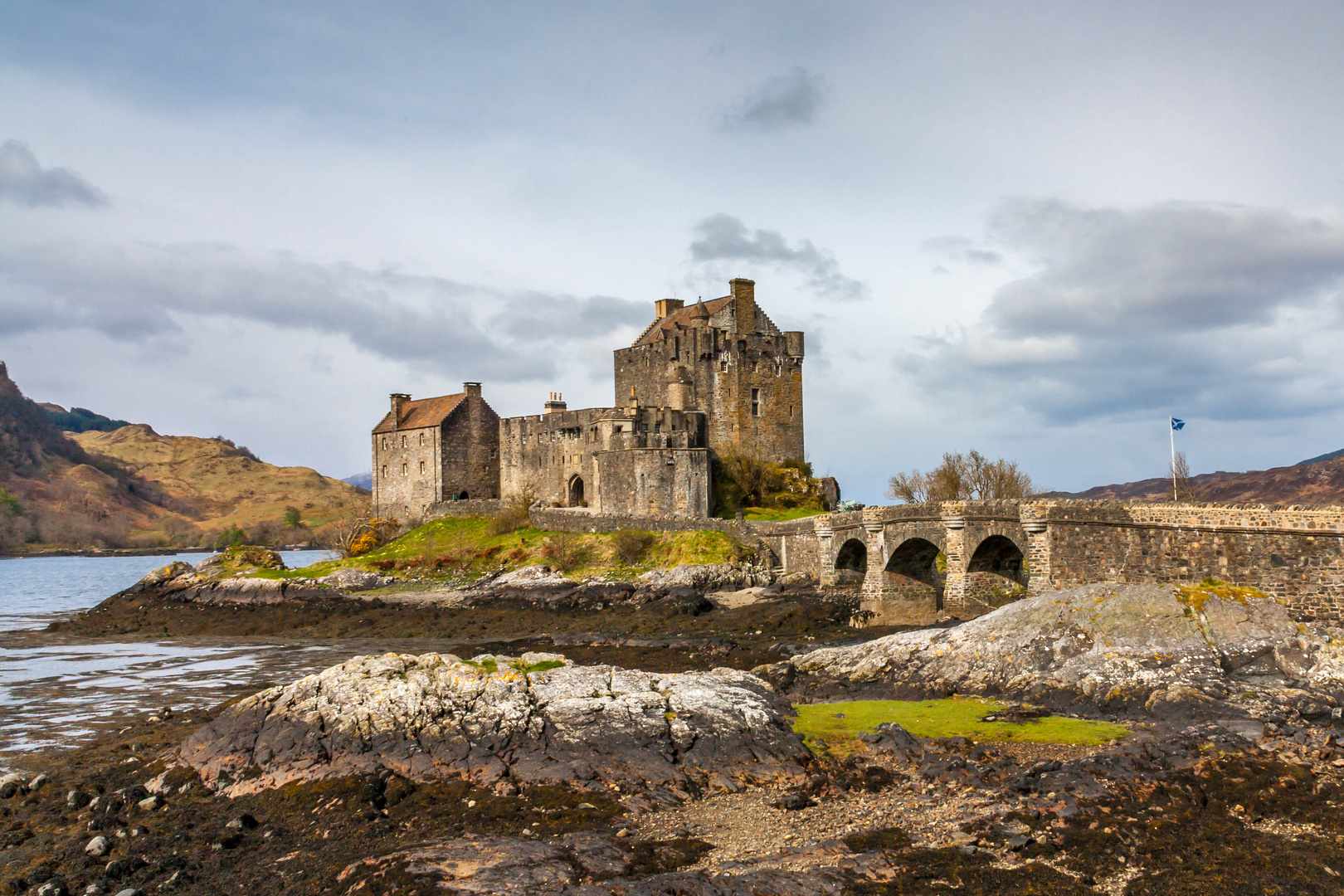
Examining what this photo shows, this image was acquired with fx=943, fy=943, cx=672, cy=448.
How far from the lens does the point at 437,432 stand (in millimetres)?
61562

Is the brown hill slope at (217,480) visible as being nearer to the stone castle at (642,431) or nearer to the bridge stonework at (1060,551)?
the stone castle at (642,431)

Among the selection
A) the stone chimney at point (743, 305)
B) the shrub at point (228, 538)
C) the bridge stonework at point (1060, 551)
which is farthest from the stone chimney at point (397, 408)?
the shrub at point (228, 538)

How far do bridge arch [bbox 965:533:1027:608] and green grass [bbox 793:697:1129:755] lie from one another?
11.0m

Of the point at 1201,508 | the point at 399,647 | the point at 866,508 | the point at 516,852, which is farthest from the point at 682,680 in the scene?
the point at 399,647

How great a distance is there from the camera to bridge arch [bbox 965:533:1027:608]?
2827 centimetres

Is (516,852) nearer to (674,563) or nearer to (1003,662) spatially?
(1003,662)

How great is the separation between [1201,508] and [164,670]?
29800 millimetres

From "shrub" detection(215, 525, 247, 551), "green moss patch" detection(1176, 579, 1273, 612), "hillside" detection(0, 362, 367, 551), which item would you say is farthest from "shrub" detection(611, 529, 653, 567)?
"hillside" detection(0, 362, 367, 551)

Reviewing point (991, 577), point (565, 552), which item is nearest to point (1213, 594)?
point (991, 577)

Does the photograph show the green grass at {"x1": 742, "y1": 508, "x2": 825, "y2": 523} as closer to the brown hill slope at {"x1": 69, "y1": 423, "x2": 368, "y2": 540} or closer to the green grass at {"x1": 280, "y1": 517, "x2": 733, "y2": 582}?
the green grass at {"x1": 280, "y1": 517, "x2": 733, "y2": 582}

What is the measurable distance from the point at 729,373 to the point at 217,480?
143030 millimetres

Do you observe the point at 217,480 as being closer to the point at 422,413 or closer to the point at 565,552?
the point at 422,413

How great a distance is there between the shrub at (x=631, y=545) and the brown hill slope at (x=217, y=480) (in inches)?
3977

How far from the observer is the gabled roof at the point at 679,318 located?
184 ft
